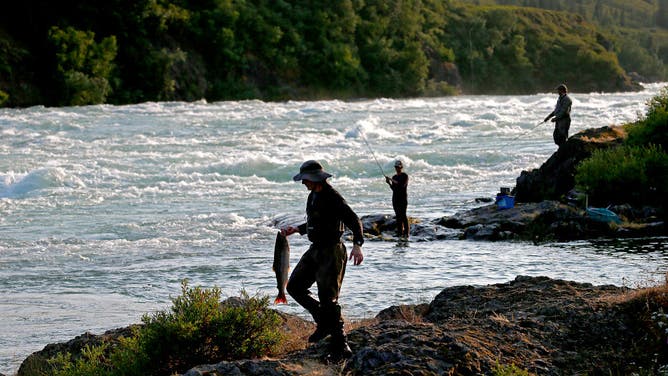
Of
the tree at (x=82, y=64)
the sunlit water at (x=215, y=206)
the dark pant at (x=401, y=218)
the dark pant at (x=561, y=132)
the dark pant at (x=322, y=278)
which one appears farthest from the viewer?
the tree at (x=82, y=64)

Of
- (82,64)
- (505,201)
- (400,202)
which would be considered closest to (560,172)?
(505,201)

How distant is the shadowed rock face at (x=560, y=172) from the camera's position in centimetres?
2105

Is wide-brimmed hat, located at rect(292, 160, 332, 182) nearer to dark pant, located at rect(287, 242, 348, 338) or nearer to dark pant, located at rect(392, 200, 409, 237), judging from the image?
dark pant, located at rect(287, 242, 348, 338)

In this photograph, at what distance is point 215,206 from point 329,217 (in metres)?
15.2

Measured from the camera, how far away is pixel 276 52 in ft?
277

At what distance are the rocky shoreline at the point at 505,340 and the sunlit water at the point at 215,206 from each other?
1133 mm

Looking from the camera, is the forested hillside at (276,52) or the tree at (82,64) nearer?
the tree at (82,64)

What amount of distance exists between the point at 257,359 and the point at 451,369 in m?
1.48

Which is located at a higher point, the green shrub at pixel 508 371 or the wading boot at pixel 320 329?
the wading boot at pixel 320 329

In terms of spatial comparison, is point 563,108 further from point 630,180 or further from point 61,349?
point 61,349

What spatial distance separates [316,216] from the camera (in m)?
7.90

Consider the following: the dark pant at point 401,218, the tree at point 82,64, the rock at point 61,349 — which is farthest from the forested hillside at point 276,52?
the rock at point 61,349

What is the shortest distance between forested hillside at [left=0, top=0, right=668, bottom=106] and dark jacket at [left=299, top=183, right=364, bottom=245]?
50.3 meters

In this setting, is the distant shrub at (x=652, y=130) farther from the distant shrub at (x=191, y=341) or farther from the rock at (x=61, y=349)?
the distant shrub at (x=191, y=341)
